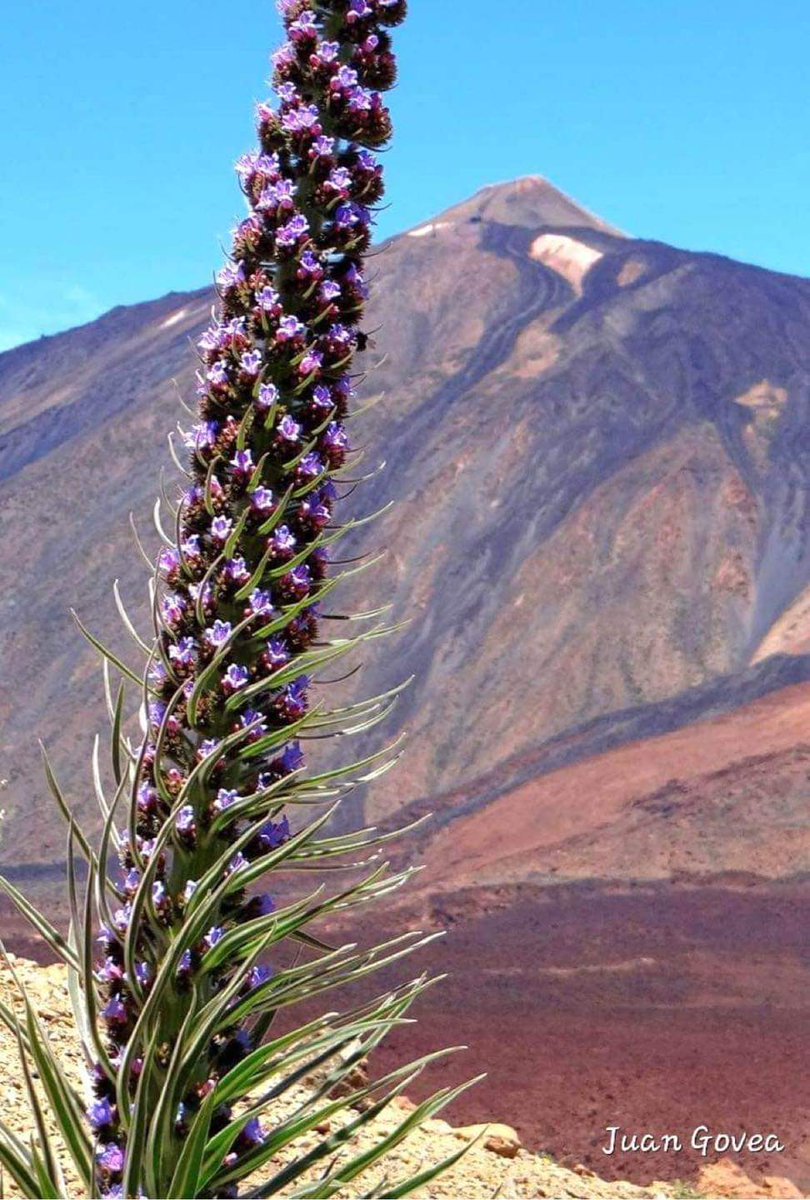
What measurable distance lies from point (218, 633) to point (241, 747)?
292 millimetres

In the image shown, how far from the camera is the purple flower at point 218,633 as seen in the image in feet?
11.6

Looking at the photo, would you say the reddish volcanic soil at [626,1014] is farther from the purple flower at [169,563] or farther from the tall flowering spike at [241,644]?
the purple flower at [169,563]

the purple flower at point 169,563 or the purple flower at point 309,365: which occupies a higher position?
the purple flower at point 309,365

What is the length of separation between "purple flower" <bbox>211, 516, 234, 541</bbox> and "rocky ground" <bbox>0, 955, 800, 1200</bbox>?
5.08m

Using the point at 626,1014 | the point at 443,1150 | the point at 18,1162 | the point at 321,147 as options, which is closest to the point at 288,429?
the point at 321,147

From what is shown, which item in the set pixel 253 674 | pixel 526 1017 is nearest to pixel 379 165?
pixel 253 674

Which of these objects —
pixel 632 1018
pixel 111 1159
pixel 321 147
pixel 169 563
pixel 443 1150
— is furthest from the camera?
pixel 632 1018


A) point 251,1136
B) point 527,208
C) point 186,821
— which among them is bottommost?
point 251,1136

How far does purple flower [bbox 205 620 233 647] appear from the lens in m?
3.54

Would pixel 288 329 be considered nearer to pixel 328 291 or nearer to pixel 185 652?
pixel 328 291

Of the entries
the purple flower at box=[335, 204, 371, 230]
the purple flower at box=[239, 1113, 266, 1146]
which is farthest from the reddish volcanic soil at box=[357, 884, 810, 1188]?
the purple flower at box=[335, 204, 371, 230]

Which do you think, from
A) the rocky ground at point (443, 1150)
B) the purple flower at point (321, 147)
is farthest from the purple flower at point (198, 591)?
the rocky ground at point (443, 1150)

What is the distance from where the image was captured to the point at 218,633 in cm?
355

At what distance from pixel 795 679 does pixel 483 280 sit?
33.2 meters
